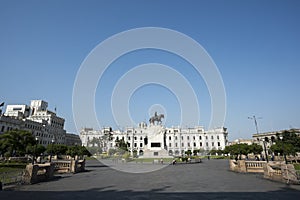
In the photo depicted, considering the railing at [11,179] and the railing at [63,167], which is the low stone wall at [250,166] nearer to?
the railing at [63,167]

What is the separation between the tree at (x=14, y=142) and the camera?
1067 inches

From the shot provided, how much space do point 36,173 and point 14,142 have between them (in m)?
17.8

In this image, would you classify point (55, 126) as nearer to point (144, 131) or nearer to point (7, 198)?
point (144, 131)

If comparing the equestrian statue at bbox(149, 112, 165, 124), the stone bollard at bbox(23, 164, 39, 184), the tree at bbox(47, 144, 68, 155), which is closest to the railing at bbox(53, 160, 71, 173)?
the stone bollard at bbox(23, 164, 39, 184)

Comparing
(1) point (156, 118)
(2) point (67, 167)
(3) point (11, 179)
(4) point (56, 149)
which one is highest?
(1) point (156, 118)

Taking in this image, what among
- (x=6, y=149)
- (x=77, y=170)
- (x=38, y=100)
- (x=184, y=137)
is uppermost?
(x=38, y=100)

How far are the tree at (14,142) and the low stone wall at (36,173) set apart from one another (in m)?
15.5

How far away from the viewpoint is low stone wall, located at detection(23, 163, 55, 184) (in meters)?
13.5

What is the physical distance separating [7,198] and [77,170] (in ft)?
46.5

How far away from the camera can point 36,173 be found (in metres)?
14.1

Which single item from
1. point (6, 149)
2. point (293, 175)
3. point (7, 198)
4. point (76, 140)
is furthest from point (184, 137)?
point (7, 198)

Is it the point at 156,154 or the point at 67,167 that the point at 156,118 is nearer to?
the point at 156,154

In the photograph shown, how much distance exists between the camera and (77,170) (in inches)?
856

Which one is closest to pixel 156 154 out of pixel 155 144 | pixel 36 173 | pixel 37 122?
pixel 155 144
